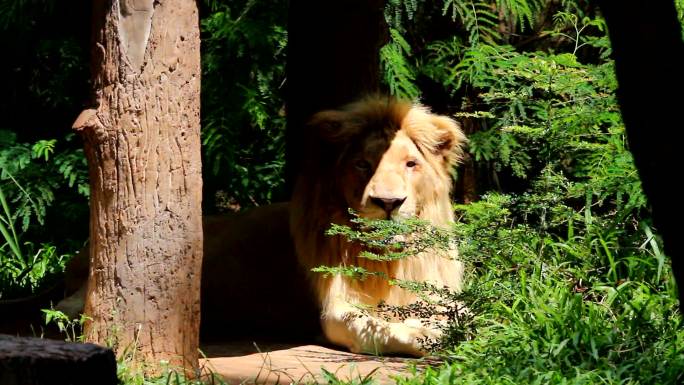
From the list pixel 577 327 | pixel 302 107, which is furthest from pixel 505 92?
pixel 577 327

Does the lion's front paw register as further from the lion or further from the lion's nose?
the lion's nose

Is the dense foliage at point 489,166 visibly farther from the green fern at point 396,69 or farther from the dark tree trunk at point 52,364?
the dark tree trunk at point 52,364

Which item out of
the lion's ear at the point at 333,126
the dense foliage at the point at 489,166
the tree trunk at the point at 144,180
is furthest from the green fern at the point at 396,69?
the tree trunk at the point at 144,180

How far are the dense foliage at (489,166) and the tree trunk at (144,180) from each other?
114cm

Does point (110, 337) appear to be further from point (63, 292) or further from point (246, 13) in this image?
point (246, 13)

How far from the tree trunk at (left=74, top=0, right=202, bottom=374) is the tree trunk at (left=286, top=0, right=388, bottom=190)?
2430 mm

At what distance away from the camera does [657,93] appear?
7.92 feet

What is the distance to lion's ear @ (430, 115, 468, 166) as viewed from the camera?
637 centimetres

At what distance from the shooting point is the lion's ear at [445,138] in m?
6.37

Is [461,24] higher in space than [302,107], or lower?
higher

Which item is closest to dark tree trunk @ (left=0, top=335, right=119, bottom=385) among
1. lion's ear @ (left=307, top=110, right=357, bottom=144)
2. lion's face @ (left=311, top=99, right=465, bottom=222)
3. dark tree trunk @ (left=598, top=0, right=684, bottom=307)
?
dark tree trunk @ (left=598, top=0, right=684, bottom=307)

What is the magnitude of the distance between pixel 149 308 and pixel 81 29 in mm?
4434

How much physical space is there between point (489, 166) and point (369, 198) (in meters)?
3.18

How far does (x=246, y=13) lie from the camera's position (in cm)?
791
